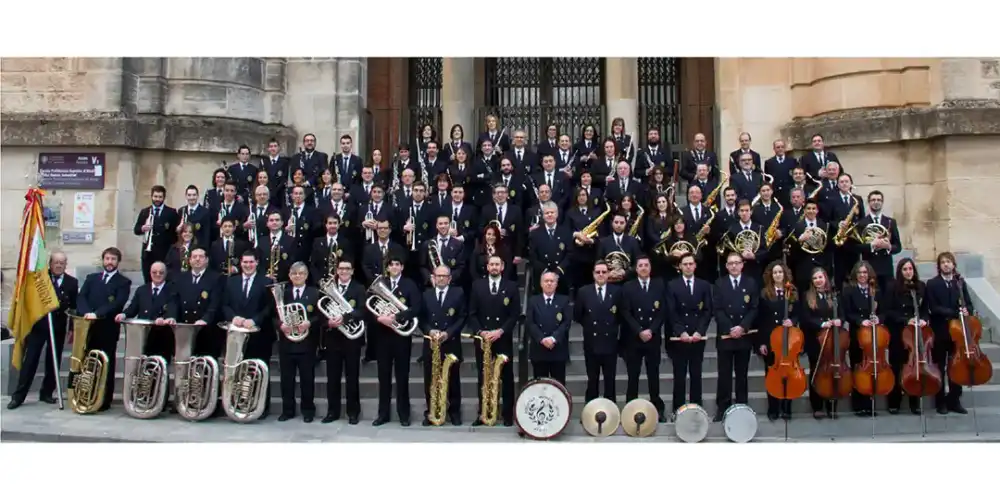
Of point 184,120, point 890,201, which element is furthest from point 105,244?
point 890,201

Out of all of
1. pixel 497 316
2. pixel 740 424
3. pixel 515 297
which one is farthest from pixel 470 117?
pixel 740 424

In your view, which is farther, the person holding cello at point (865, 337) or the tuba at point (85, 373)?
the tuba at point (85, 373)

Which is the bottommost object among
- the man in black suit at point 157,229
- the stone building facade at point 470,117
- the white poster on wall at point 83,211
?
the man in black suit at point 157,229

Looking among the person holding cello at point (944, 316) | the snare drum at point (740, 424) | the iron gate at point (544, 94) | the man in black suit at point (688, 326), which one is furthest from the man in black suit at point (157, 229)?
the person holding cello at point (944, 316)

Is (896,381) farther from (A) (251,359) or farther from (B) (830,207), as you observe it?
(A) (251,359)

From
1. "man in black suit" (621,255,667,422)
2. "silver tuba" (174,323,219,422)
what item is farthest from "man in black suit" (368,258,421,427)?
"man in black suit" (621,255,667,422)

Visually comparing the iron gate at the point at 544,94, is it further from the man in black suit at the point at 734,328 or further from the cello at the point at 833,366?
the cello at the point at 833,366

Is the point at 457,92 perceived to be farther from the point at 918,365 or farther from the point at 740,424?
the point at 918,365

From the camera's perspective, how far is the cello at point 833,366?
6.89 metres

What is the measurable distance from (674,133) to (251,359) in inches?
296

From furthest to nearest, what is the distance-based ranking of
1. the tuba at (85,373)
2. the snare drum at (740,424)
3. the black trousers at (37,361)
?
the black trousers at (37,361)
the tuba at (85,373)
the snare drum at (740,424)

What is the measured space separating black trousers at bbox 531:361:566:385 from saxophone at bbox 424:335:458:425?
699 millimetres

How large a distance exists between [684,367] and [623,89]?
5.95 meters

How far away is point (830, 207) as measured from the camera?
27.8 feet
